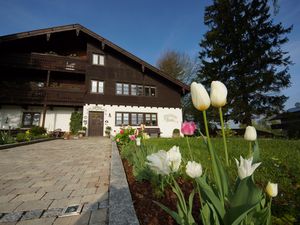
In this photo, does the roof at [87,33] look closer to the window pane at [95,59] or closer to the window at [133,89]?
the window pane at [95,59]

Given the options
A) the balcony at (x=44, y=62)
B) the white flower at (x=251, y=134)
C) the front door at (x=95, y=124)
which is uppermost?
the balcony at (x=44, y=62)

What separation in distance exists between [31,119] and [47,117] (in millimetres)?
1258

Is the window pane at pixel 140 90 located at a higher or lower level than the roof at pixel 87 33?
lower

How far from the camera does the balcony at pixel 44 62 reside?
14.6 metres

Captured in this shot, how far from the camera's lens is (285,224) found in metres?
1.31

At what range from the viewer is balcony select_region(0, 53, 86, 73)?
14625 mm

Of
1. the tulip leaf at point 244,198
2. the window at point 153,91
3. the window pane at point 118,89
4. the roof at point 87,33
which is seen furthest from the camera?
the window at point 153,91

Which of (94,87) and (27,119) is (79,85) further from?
(27,119)

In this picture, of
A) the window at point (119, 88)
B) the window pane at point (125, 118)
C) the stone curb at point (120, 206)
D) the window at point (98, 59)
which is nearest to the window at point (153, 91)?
the window at point (119, 88)

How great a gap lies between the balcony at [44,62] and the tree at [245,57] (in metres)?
12.4

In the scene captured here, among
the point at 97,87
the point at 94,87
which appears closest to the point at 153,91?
the point at 97,87

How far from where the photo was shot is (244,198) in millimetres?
862

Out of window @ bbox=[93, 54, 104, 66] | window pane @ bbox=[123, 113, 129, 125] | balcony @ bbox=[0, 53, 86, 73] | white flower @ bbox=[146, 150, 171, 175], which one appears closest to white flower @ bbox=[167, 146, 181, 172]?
white flower @ bbox=[146, 150, 171, 175]

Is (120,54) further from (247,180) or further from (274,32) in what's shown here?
(247,180)
